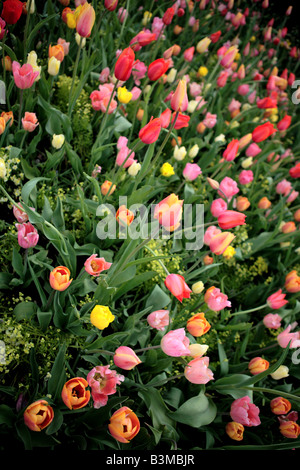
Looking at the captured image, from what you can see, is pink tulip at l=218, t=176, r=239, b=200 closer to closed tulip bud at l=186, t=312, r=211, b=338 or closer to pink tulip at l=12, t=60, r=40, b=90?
closed tulip bud at l=186, t=312, r=211, b=338

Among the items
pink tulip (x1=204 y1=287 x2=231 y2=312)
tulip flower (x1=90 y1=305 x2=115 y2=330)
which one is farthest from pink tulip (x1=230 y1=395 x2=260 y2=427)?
tulip flower (x1=90 y1=305 x2=115 y2=330)

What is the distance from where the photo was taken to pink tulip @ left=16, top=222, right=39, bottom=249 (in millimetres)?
814

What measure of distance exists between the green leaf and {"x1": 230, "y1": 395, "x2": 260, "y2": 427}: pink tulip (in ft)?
0.19

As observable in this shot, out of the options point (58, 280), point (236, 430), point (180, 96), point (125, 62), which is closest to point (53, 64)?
point (125, 62)

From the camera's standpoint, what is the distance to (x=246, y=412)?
88 cm

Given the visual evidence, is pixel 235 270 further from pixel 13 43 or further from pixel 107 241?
pixel 13 43

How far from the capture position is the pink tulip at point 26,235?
814mm

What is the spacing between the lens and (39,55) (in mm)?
1355

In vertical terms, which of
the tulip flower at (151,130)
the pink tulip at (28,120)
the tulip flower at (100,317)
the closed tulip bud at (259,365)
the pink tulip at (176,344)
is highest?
the tulip flower at (151,130)

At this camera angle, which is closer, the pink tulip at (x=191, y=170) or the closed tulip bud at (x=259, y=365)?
the closed tulip bud at (x=259, y=365)

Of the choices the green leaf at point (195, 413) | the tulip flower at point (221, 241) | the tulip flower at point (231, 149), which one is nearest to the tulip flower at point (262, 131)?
the tulip flower at point (231, 149)

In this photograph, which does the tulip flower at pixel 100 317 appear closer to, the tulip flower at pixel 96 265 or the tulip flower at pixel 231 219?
the tulip flower at pixel 96 265

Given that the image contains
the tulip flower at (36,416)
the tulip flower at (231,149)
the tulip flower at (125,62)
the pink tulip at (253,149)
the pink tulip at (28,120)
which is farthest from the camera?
the pink tulip at (253,149)

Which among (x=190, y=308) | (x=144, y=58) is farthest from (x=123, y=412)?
(x=144, y=58)
